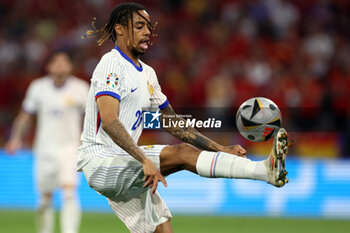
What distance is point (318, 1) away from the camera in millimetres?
14930

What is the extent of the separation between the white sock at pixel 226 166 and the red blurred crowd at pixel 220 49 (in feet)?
23.2

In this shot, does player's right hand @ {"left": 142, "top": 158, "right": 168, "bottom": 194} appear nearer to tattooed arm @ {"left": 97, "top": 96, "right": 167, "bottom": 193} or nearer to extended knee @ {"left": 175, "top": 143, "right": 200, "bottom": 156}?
tattooed arm @ {"left": 97, "top": 96, "right": 167, "bottom": 193}

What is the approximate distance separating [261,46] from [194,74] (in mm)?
1579

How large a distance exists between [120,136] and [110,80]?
46 centimetres

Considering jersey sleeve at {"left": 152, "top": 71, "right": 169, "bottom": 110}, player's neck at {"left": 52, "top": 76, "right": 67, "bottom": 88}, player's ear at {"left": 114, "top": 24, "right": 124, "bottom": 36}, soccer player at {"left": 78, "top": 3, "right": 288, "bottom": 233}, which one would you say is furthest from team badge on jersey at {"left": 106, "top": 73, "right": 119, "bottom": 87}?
player's neck at {"left": 52, "top": 76, "right": 67, "bottom": 88}

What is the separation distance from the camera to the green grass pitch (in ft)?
30.4

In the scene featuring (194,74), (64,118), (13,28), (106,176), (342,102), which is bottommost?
(106,176)

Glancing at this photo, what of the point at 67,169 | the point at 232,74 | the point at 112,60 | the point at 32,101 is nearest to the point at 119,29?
the point at 112,60

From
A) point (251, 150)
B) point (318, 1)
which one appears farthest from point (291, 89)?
point (318, 1)

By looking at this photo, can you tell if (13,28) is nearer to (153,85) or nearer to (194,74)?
(194,74)

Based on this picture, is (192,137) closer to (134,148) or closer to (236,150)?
(236,150)

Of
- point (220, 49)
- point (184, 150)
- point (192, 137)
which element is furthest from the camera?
point (220, 49)

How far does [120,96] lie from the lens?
15.8ft

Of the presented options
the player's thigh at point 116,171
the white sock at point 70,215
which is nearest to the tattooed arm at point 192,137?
the player's thigh at point 116,171
